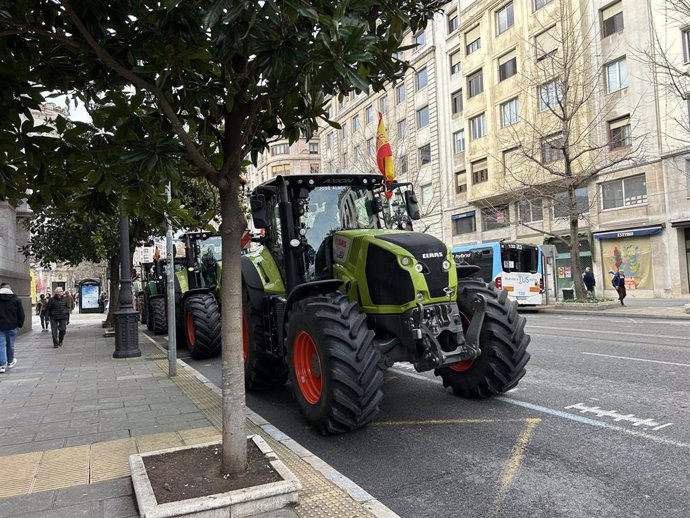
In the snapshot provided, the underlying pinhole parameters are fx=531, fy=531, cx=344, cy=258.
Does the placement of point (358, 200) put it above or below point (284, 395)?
above

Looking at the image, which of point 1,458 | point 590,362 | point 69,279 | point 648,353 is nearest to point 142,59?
point 1,458

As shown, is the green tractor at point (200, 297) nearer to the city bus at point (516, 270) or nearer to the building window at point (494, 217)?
the city bus at point (516, 270)

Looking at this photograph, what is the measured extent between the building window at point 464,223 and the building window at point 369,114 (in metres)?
13.0

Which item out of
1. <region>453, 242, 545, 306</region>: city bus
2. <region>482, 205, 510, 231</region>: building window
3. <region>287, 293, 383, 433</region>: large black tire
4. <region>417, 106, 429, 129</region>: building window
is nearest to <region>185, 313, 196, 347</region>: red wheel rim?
<region>287, 293, 383, 433</region>: large black tire

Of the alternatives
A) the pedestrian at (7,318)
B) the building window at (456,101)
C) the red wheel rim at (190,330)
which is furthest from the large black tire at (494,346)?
the building window at (456,101)

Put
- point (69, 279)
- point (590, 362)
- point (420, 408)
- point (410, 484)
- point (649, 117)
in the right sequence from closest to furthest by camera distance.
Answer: point (410, 484), point (420, 408), point (590, 362), point (649, 117), point (69, 279)

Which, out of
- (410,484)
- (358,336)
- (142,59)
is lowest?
(410,484)

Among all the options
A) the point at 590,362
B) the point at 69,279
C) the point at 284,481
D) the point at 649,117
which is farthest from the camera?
the point at 69,279

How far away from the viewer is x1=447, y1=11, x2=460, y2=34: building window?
1475 inches

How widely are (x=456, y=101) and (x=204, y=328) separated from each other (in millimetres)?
31639

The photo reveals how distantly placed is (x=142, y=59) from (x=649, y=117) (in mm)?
25886

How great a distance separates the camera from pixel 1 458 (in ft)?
15.8

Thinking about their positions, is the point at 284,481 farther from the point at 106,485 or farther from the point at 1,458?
the point at 1,458

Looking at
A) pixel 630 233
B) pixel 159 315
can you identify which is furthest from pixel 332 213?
pixel 630 233
